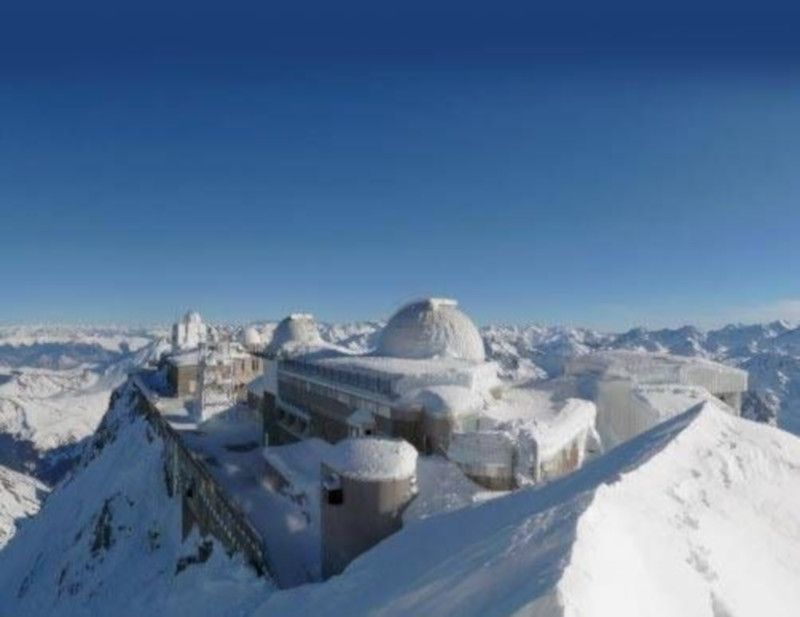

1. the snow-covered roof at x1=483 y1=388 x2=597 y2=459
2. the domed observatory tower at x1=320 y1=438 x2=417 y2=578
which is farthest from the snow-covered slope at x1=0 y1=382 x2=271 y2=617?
the snow-covered roof at x1=483 y1=388 x2=597 y2=459

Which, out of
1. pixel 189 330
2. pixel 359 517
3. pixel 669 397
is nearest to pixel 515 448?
pixel 359 517

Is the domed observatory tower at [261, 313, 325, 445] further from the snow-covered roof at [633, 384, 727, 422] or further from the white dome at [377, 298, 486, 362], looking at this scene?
the snow-covered roof at [633, 384, 727, 422]

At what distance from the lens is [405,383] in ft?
107

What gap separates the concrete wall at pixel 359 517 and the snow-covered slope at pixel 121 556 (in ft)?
8.08

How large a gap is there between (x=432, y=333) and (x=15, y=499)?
364ft

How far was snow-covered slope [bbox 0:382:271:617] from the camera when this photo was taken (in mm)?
25531

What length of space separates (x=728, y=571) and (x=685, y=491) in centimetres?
222

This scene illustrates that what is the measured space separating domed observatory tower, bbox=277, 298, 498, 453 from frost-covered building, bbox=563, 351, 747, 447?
404 inches

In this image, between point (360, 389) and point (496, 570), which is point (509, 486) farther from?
point (496, 570)

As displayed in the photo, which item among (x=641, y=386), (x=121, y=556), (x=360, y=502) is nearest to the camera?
(x=360, y=502)

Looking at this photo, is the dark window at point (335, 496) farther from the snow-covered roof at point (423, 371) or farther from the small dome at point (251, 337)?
the small dome at point (251, 337)

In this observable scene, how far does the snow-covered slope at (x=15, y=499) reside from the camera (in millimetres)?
109488

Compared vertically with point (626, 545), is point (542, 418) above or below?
below

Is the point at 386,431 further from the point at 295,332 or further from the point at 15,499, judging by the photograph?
the point at 15,499
